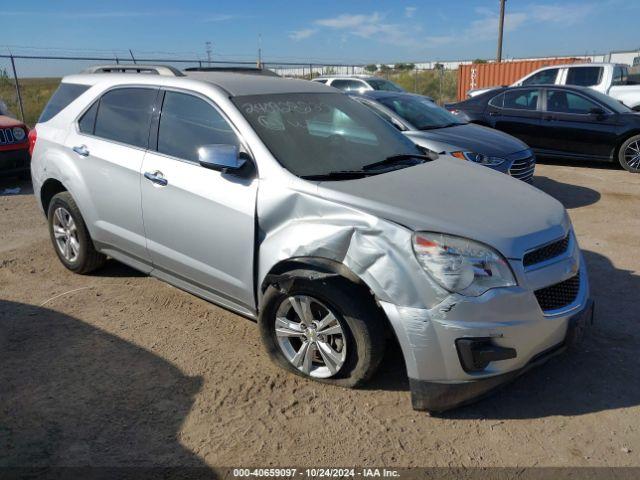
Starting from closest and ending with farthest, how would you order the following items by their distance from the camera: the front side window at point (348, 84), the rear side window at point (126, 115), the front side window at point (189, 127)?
the front side window at point (189, 127) → the rear side window at point (126, 115) → the front side window at point (348, 84)

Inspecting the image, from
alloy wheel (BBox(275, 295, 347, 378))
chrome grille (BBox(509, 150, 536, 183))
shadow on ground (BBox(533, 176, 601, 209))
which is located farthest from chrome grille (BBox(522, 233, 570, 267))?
shadow on ground (BBox(533, 176, 601, 209))

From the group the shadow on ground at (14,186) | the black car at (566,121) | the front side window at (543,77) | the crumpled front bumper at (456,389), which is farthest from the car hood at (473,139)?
the front side window at (543,77)

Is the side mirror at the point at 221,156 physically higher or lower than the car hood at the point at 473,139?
higher

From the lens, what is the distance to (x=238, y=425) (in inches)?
115

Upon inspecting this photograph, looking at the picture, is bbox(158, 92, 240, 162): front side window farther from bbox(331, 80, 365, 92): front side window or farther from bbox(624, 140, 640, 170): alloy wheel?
bbox(331, 80, 365, 92): front side window

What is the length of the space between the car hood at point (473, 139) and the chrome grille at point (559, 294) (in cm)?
403

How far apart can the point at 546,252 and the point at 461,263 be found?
60cm

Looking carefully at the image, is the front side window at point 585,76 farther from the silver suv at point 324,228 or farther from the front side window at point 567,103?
the silver suv at point 324,228

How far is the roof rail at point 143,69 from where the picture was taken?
4270 millimetres

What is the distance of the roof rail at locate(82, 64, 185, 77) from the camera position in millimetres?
4270

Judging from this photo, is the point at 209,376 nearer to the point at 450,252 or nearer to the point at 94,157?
the point at 450,252

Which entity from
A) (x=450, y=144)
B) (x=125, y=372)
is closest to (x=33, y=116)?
(x=450, y=144)

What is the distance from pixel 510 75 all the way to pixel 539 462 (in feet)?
79.2

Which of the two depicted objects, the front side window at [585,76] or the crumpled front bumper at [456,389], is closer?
the crumpled front bumper at [456,389]
